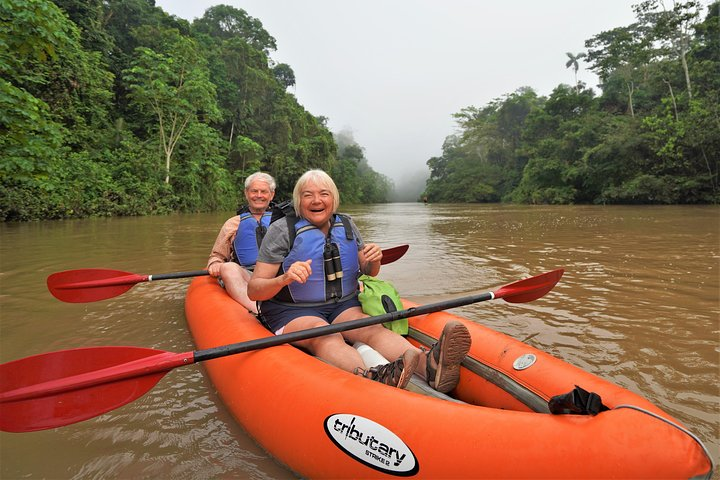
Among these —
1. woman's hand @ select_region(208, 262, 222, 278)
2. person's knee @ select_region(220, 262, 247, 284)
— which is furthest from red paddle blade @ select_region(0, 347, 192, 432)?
woman's hand @ select_region(208, 262, 222, 278)

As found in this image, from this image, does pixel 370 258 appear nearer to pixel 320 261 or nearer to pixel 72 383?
pixel 320 261

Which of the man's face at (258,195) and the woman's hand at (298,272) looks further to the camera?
the man's face at (258,195)

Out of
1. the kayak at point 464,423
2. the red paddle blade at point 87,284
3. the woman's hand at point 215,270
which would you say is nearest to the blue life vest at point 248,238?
the woman's hand at point 215,270

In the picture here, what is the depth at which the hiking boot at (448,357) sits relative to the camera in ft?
5.31

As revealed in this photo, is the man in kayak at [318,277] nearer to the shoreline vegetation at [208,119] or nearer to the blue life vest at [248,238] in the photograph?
the blue life vest at [248,238]

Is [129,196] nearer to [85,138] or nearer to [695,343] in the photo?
[85,138]

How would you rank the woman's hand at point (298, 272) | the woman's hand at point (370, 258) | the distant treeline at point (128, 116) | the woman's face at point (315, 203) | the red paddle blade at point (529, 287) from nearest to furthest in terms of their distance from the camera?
the woman's hand at point (298, 272)
the woman's face at point (315, 203)
the woman's hand at point (370, 258)
the red paddle blade at point (529, 287)
the distant treeline at point (128, 116)

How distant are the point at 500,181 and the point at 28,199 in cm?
3803

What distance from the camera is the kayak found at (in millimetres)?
1088

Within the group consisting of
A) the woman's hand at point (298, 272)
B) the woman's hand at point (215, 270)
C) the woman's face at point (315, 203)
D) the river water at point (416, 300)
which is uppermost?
the woman's face at point (315, 203)

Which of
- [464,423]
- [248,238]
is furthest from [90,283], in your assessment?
[464,423]

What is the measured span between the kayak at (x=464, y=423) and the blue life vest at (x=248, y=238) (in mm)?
1483

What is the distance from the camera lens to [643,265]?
195 inches

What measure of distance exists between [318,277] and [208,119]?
792 inches
